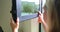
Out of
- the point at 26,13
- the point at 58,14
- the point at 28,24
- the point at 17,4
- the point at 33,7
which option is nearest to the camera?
the point at 58,14

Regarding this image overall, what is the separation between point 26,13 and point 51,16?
67 cm

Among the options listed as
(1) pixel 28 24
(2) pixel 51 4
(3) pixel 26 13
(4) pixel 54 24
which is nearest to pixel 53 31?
(4) pixel 54 24

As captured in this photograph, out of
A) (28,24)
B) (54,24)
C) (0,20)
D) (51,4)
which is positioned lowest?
(28,24)

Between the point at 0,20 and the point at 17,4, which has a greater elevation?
the point at 17,4

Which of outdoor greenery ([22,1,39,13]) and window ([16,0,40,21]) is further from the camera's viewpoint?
outdoor greenery ([22,1,39,13])

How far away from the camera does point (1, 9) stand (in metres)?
1.35

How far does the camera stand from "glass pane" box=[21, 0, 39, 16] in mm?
1207

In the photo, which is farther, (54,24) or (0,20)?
(0,20)

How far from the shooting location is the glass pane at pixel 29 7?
1.21 metres

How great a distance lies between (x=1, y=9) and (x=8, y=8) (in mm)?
76

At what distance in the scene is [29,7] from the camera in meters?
1.39

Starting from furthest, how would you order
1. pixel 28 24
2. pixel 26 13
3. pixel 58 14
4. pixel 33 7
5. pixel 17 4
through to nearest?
1. pixel 28 24
2. pixel 33 7
3. pixel 26 13
4. pixel 17 4
5. pixel 58 14

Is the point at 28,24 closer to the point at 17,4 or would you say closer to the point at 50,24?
the point at 17,4

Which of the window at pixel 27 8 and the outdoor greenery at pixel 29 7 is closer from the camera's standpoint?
the window at pixel 27 8
